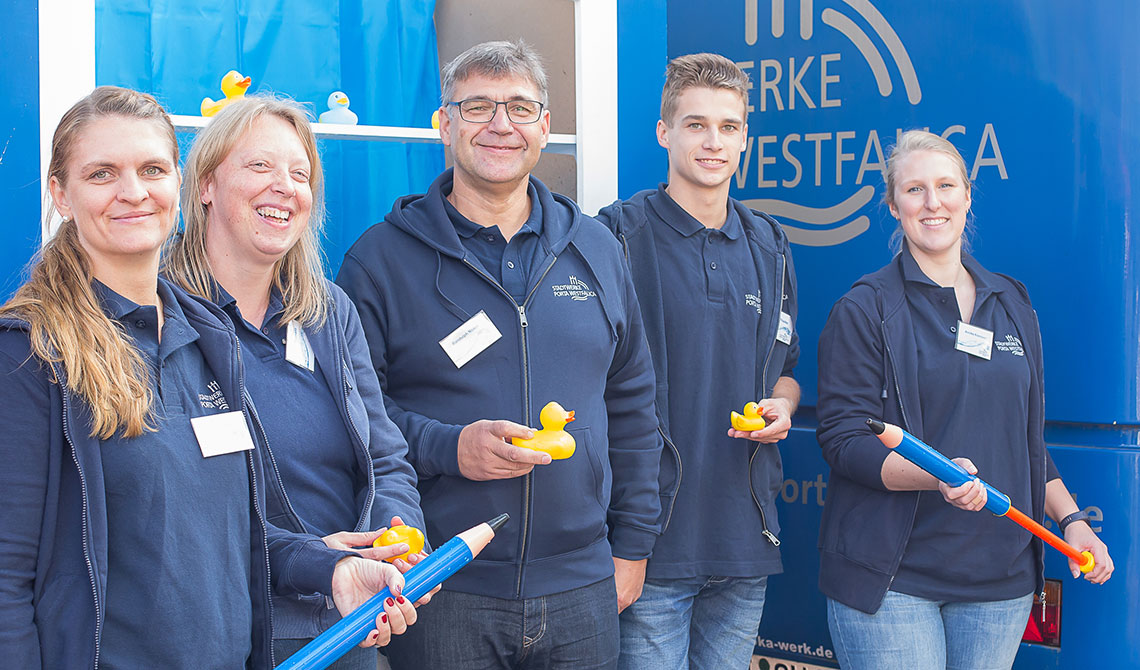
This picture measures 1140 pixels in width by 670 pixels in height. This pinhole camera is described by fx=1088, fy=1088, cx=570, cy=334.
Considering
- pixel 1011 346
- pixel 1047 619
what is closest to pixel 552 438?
pixel 1011 346

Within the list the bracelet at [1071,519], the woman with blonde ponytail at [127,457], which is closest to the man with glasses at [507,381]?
the woman with blonde ponytail at [127,457]

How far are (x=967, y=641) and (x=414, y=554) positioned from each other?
4.44 feet

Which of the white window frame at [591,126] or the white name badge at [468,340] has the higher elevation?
the white window frame at [591,126]

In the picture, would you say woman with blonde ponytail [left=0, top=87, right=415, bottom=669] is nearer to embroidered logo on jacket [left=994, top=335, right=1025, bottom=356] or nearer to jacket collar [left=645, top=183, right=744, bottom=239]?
jacket collar [left=645, top=183, right=744, bottom=239]

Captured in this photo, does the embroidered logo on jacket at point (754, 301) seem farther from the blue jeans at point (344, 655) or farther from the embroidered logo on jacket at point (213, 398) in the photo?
the embroidered logo on jacket at point (213, 398)

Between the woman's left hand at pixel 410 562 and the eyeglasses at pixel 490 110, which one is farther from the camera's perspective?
the eyeglasses at pixel 490 110

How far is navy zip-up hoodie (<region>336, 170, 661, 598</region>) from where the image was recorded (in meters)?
2.33

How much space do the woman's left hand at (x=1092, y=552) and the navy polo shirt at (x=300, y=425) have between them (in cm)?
166

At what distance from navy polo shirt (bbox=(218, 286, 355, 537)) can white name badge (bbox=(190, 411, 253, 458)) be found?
17 centimetres

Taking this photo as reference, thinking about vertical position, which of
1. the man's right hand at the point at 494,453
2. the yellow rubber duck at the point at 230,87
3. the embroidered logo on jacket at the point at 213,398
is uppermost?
the yellow rubber duck at the point at 230,87

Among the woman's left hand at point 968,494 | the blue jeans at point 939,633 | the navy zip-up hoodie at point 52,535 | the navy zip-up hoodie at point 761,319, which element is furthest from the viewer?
the navy zip-up hoodie at point 761,319

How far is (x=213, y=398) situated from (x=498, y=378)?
74 cm

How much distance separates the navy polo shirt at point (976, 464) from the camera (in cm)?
247

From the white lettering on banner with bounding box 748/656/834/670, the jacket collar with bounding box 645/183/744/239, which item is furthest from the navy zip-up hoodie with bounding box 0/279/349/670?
the white lettering on banner with bounding box 748/656/834/670
